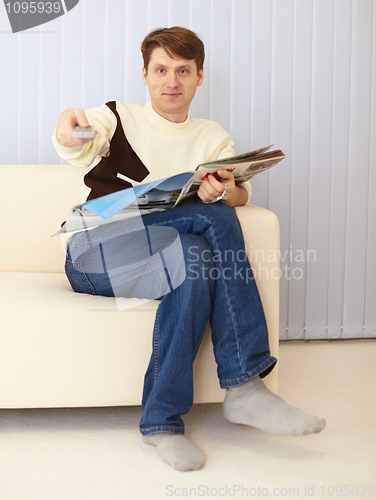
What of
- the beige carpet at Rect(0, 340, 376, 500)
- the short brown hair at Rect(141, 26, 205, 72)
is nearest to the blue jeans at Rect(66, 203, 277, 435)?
the beige carpet at Rect(0, 340, 376, 500)

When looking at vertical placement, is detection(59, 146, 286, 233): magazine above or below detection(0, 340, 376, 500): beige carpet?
above

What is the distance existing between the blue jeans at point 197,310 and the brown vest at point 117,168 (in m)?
0.24

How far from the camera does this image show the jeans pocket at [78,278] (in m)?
1.35

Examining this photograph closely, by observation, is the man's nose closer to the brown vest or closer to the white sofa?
the brown vest

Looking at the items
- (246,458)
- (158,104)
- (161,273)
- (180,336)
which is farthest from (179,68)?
(246,458)

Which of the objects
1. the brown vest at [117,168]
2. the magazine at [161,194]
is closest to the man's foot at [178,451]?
the magazine at [161,194]

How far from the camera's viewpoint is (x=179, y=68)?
4.85ft

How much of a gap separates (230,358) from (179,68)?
878 millimetres

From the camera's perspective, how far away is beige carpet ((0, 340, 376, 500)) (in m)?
1.04
